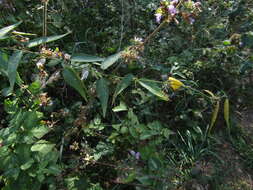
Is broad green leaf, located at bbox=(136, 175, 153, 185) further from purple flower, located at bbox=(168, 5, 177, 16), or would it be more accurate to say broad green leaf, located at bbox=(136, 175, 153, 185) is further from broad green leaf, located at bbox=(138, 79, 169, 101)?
purple flower, located at bbox=(168, 5, 177, 16)

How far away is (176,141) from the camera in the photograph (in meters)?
1.67

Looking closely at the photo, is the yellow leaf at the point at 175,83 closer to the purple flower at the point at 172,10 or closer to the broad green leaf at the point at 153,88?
the broad green leaf at the point at 153,88

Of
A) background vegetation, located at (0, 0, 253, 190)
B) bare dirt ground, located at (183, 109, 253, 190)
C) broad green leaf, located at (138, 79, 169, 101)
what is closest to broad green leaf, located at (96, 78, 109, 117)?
background vegetation, located at (0, 0, 253, 190)

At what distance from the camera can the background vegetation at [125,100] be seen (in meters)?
1.02

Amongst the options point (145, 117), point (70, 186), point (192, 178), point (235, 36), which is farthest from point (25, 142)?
point (235, 36)

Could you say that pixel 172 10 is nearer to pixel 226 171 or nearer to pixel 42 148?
pixel 42 148

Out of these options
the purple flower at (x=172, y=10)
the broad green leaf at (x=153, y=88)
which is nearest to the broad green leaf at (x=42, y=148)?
the broad green leaf at (x=153, y=88)

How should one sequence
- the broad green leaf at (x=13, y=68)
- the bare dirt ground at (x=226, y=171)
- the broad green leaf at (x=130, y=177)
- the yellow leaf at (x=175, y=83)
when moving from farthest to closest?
the bare dirt ground at (x=226, y=171)
the broad green leaf at (x=130, y=177)
the yellow leaf at (x=175, y=83)
the broad green leaf at (x=13, y=68)

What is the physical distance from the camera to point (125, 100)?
154cm

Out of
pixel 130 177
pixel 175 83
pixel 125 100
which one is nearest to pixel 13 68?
pixel 175 83

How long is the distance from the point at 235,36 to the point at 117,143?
1184mm

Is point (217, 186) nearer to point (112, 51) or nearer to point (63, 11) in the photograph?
point (112, 51)

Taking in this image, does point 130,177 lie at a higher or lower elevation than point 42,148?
lower

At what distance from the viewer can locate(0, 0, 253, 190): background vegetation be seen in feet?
3.33
